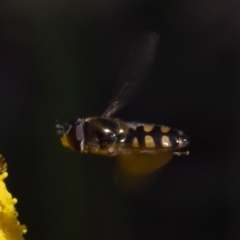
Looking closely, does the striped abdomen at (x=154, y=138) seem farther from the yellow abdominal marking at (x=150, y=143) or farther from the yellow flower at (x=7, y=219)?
the yellow flower at (x=7, y=219)

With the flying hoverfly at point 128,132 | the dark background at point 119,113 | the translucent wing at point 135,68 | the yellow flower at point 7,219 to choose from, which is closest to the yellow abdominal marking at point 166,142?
the flying hoverfly at point 128,132

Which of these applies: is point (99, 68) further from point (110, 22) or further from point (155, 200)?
point (155, 200)

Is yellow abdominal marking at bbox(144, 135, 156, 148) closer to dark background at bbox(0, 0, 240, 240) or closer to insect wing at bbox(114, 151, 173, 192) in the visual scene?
insect wing at bbox(114, 151, 173, 192)

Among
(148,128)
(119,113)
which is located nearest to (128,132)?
(148,128)

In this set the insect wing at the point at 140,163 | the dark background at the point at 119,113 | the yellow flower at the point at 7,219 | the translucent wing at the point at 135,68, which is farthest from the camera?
the dark background at the point at 119,113

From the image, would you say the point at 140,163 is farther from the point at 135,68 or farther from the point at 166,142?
the point at 135,68

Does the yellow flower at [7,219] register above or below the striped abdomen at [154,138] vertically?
below

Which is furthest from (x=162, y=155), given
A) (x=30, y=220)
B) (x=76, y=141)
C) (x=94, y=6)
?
(x=94, y=6)

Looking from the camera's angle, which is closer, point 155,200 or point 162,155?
point 162,155

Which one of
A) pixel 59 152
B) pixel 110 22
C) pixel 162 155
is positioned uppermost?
pixel 110 22
